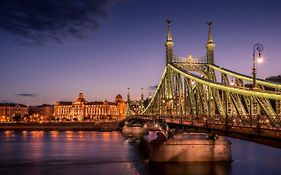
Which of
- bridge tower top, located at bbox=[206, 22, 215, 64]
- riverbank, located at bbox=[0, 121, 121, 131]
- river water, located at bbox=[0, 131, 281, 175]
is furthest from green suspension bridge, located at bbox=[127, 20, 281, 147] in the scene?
riverbank, located at bbox=[0, 121, 121, 131]

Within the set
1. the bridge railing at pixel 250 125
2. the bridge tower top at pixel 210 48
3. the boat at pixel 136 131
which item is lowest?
the boat at pixel 136 131

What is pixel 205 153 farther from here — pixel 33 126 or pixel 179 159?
pixel 33 126

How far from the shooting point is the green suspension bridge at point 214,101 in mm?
23062

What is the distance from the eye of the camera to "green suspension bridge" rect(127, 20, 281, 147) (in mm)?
23062

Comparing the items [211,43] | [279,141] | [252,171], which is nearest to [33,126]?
[211,43]

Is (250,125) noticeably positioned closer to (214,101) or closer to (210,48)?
(214,101)

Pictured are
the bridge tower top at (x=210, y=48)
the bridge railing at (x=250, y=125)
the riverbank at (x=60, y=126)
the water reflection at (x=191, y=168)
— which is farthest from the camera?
the riverbank at (x=60, y=126)

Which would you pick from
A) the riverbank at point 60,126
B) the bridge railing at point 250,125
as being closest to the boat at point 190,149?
the bridge railing at point 250,125

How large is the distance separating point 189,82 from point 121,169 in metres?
16.4

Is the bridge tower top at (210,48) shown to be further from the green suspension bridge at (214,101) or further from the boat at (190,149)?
the boat at (190,149)

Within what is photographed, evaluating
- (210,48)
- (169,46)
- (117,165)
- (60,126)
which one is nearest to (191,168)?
(117,165)

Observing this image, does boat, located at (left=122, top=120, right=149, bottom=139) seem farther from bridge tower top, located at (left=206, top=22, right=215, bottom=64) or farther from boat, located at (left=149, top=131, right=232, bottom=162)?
boat, located at (left=149, top=131, right=232, bottom=162)

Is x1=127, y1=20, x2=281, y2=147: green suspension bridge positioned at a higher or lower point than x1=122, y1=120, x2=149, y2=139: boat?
higher

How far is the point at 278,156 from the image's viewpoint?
49.8 m
